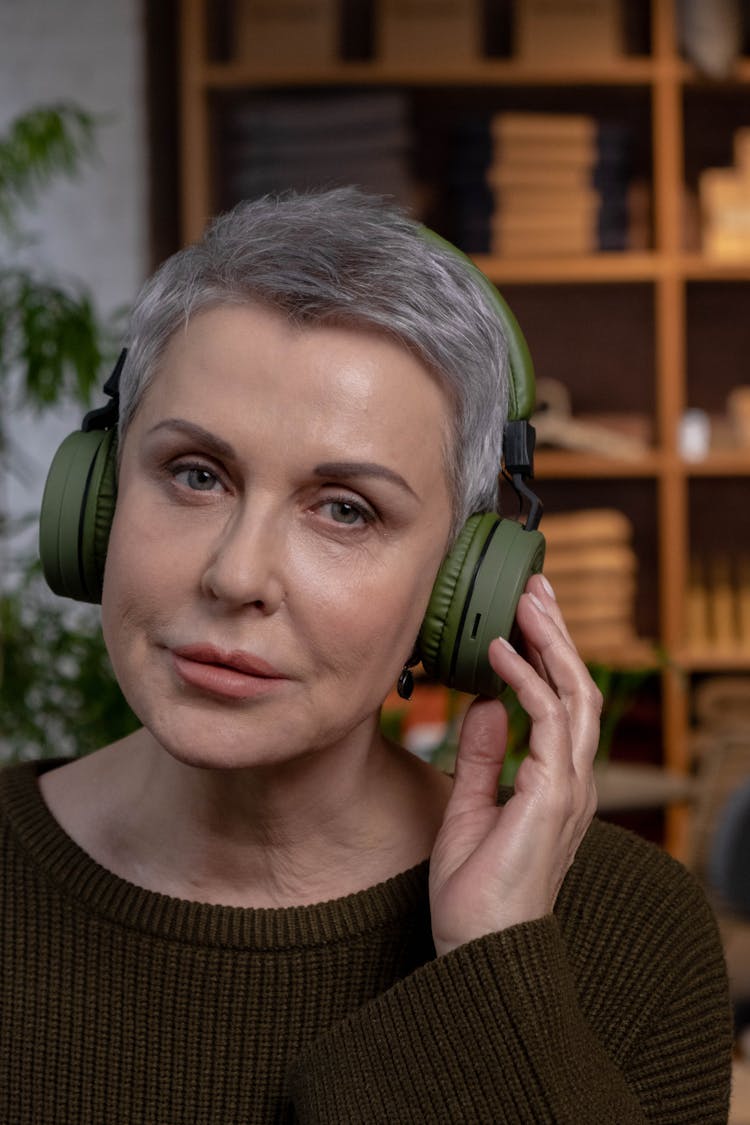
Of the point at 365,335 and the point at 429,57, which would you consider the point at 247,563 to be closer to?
the point at 365,335

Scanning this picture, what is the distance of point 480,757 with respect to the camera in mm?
1190

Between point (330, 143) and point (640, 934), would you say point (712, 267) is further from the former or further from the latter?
point (640, 934)

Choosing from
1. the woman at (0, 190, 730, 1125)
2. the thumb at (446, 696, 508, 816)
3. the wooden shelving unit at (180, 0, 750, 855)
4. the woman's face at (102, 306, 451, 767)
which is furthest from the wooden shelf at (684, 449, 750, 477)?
the woman's face at (102, 306, 451, 767)

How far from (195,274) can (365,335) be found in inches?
5.5

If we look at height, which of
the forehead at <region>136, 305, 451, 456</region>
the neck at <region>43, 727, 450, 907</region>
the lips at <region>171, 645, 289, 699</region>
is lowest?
the neck at <region>43, 727, 450, 907</region>

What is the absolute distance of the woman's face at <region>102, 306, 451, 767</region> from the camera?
3.39 ft

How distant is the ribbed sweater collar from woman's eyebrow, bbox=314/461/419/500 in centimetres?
36

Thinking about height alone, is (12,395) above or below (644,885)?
below

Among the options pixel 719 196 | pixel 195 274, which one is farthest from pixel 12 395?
pixel 195 274

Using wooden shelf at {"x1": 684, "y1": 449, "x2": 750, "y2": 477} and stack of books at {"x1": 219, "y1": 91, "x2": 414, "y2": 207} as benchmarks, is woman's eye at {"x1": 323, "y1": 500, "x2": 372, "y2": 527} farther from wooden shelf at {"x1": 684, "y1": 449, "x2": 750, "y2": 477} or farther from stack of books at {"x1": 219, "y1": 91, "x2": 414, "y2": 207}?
wooden shelf at {"x1": 684, "y1": 449, "x2": 750, "y2": 477}

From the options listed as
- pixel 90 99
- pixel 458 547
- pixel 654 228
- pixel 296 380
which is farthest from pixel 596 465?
pixel 296 380

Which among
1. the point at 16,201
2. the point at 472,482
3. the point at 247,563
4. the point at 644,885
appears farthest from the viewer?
the point at 16,201

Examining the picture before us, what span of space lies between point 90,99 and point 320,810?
3.42 m

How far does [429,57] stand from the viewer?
408cm
